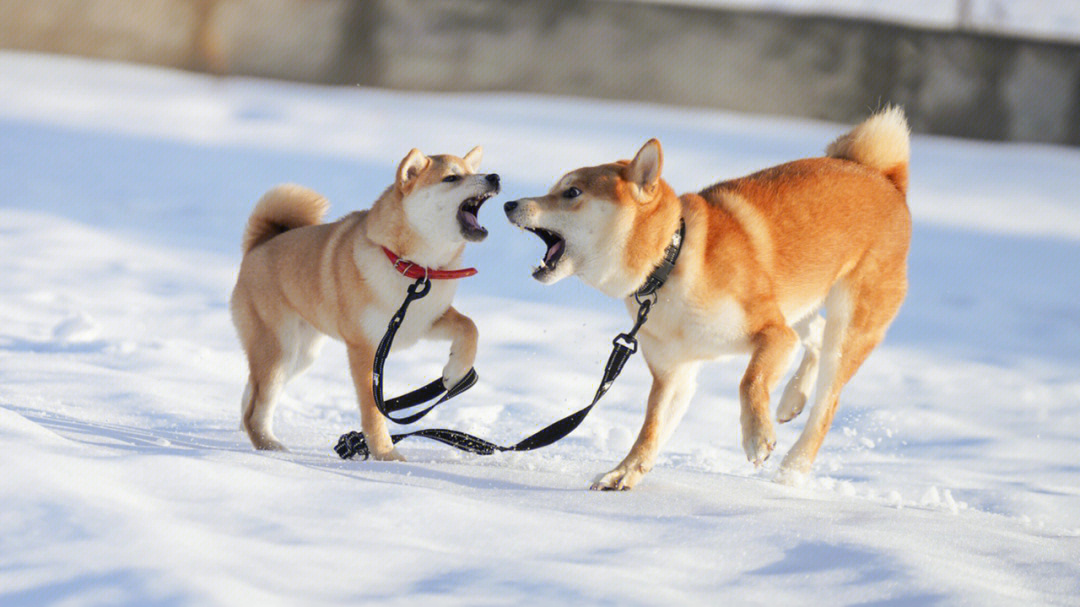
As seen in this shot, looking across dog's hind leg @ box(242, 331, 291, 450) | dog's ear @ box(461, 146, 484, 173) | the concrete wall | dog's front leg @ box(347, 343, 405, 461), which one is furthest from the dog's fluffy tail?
the concrete wall

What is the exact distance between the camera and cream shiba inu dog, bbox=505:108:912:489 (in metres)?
3.21

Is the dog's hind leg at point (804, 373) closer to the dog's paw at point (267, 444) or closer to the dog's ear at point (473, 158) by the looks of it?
the dog's ear at point (473, 158)

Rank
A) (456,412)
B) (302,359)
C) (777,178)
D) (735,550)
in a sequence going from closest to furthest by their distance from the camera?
1. (735,550)
2. (777,178)
3. (302,359)
4. (456,412)

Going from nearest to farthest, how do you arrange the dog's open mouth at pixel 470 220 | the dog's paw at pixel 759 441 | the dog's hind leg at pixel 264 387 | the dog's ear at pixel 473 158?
the dog's paw at pixel 759 441 < the dog's open mouth at pixel 470 220 < the dog's ear at pixel 473 158 < the dog's hind leg at pixel 264 387

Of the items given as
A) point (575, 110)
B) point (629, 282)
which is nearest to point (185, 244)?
point (575, 110)

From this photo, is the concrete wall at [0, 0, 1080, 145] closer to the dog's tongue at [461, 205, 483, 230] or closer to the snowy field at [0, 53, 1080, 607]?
the snowy field at [0, 53, 1080, 607]

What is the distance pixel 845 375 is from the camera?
392 cm

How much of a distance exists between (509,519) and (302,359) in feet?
5.97

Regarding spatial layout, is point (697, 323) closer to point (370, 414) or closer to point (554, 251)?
point (554, 251)

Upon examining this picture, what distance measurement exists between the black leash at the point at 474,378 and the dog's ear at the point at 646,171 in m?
0.15

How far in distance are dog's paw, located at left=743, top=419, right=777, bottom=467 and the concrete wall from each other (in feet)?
23.7

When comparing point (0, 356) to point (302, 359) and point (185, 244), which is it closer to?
point (302, 359)

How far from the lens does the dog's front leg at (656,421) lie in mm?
3291

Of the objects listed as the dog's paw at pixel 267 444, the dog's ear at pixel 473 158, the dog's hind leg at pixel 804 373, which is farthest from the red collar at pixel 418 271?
the dog's hind leg at pixel 804 373
